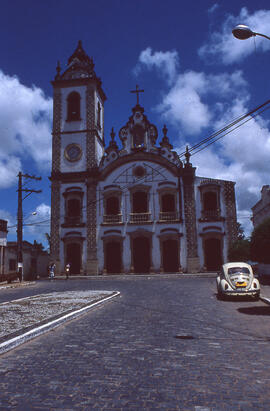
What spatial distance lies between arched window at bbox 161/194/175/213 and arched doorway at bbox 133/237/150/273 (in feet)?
10.3

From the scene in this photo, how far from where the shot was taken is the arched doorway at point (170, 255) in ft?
96.1

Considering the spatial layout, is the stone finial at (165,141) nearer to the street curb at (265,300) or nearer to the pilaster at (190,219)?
the pilaster at (190,219)

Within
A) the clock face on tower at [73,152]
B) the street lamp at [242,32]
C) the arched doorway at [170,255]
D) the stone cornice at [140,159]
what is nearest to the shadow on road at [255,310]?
the street lamp at [242,32]

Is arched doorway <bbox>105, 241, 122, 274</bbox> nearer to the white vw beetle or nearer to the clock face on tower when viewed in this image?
the clock face on tower

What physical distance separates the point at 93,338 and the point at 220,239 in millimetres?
23545

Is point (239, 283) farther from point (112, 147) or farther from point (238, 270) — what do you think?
point (112, 147)

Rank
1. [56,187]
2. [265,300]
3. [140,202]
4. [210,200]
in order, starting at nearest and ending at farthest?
[265,300]
[210,200]
[140,202]
[56,187]

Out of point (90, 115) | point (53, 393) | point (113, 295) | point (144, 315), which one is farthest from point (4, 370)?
point (90, 115)

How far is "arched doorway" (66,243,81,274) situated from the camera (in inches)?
1189

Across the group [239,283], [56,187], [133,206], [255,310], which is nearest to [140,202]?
[133,206]

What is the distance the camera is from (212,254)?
29.0 m

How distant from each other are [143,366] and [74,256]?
2618cm

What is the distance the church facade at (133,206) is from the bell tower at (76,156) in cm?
9

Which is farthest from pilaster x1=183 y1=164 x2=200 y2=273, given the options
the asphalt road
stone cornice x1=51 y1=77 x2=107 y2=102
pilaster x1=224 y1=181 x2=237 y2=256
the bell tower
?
the asphalt road
